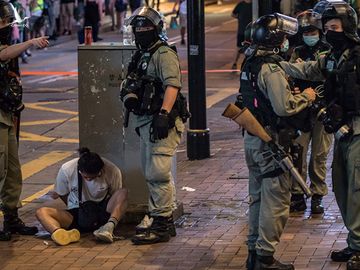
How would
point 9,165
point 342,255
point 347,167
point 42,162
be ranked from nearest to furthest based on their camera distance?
1. point 347,167
2. point 342,255
3. point 9,165
4. point 42,162

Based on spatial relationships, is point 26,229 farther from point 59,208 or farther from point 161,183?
point 161,183

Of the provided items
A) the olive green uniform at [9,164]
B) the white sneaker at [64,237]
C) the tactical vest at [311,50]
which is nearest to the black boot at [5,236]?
the olive green uniform at [9,164]

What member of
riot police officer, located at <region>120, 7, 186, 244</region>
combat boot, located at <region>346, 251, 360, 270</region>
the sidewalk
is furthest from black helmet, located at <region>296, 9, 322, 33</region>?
combat boot, located at <region>346, 251, 360, 270</region>

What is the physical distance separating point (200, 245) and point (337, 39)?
6.80 ft

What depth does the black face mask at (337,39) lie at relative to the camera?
25.1 ft

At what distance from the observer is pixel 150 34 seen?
8641mm

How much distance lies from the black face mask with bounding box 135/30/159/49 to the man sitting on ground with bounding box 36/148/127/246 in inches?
39.9

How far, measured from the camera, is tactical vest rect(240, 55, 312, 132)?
7.54 m

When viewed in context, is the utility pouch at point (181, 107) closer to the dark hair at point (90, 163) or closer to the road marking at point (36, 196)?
the dark hair at point (90, 163)

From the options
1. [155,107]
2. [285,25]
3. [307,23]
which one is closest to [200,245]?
[155,107]

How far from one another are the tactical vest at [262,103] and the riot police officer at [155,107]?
97 centimetres

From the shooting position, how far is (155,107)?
8.56m

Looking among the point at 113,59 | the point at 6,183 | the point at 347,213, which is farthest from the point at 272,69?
the point at 6,183

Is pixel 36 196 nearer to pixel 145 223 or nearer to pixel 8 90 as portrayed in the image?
pixel 8 90
